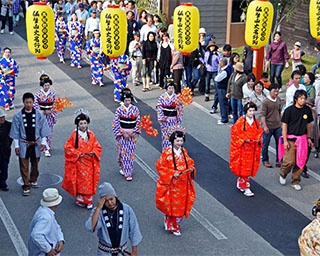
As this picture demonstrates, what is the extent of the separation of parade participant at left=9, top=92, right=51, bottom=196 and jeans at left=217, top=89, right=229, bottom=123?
509cm

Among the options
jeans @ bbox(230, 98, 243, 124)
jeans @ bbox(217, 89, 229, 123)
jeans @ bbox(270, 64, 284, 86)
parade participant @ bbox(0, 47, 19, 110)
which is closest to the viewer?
jeans @ bbox(230, 98, 243, 124)

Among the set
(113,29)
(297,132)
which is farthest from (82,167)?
(113,29)

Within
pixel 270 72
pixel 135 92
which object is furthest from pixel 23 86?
pixel 270 72

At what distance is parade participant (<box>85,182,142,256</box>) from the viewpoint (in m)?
7.63

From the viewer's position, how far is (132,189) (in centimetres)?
1188

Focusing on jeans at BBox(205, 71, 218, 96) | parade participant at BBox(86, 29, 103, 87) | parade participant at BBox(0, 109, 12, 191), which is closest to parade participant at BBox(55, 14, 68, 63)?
parade participant at BBox(86, 29, 103, 87)

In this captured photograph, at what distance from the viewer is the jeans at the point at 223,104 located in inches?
603

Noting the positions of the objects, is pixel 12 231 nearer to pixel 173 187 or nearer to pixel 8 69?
pixel 173 187

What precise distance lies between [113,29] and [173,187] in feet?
16.3

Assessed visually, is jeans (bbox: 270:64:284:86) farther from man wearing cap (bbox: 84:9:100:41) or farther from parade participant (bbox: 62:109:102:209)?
parade participant (bbox: 62:109:102:209)

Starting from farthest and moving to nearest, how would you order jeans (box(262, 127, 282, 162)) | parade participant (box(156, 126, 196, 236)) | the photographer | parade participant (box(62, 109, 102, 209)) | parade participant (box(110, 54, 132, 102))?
the photographer → parade participant (box(110, 54, 132, 102)) → jeans (box(262, 127, 282, 162)) → parade participant (box(62, 109, 102, 209)) → parade participant (box(156, 126, 196, 236))

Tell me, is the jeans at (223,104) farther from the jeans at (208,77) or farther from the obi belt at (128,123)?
the obi belt at (128,123)

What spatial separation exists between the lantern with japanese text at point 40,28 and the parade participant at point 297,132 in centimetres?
513

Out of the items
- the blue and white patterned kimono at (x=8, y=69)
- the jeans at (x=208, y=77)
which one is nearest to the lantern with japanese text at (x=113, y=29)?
the blue and white patterned kimono at (x=8, y=69)
